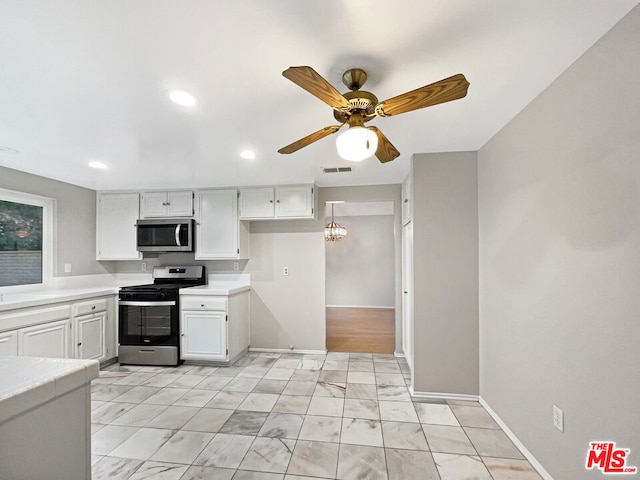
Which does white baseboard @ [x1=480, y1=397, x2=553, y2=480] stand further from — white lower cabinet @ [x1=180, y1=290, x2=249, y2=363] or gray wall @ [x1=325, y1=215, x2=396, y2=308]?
gray wall @ [x1=325, y1=215, x2=396, y2=308]

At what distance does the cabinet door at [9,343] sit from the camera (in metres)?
2.54

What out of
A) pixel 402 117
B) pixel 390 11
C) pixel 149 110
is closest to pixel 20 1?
pixel 149 110

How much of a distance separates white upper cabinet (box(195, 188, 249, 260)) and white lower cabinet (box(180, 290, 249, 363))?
2.06 feet

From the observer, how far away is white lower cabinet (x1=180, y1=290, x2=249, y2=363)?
3.62m

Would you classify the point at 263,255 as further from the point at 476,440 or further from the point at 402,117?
the point at 476,440

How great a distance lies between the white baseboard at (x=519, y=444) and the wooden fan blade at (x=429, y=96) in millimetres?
2237

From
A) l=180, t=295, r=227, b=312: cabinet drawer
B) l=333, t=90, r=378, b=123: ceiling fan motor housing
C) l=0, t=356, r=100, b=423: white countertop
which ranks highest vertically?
l=333, t=90, r=378, b=123: ceiling fan motor housing

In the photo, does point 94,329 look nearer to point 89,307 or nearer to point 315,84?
point 89,307

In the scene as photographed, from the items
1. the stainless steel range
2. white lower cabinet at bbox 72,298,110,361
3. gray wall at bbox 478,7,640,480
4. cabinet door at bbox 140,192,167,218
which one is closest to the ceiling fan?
gray wall at bbox 478,7,640,480

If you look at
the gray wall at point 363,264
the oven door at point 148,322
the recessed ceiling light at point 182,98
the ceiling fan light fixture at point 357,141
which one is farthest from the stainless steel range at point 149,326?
the gray wall at point 363,264

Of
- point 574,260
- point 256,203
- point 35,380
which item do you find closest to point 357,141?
point 574,260

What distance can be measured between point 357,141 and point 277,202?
8.30ft

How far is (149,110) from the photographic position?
1929 mm

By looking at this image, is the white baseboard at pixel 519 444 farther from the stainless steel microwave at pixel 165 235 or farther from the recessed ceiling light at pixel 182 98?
the stainless steel microwave at pixel 165 235
